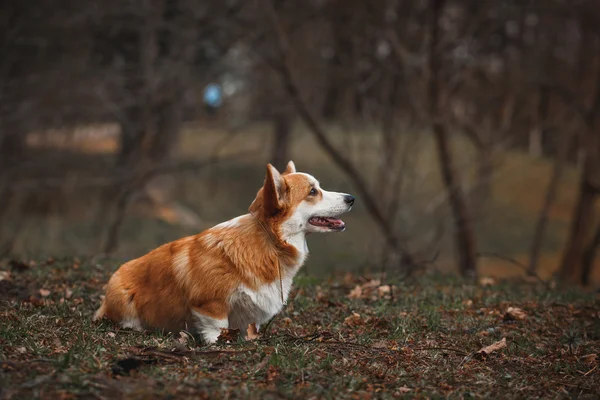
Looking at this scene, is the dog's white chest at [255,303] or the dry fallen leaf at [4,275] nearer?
the dog's white chest at [255,303]

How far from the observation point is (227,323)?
5.62 m

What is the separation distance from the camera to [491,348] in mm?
5785

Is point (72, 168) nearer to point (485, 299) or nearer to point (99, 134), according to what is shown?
point (99, 134)

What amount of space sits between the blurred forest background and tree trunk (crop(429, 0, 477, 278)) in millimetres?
39

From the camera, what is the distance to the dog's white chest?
5.64 metres

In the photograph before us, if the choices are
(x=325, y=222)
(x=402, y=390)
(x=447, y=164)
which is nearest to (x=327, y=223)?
(x=325, y=222)

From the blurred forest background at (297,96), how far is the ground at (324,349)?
13.6ft

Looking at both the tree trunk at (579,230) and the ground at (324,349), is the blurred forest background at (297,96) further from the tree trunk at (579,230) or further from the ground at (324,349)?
the ground at (324,349)

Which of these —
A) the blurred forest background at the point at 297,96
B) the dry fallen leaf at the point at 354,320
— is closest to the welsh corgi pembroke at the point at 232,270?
the dry fallen leaf at the point at 354,320

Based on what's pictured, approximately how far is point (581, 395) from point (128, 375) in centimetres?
284

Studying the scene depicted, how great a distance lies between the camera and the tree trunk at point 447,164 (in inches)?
584

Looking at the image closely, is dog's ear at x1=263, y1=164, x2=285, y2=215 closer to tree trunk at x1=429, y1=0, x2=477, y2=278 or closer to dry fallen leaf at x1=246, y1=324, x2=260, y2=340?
dry fallen leaf at x1=246, y1=324, x2=260, y2=340

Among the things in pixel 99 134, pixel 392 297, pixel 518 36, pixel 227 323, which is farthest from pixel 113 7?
pixel 227 323

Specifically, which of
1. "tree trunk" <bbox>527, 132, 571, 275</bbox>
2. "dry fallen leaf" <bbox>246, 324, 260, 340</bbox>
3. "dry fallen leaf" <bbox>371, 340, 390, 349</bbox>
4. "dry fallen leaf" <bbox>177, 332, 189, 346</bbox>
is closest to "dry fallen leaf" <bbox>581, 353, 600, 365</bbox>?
"dry fallen leaf" <bbox>371, 340, 390, 349</bbox>
